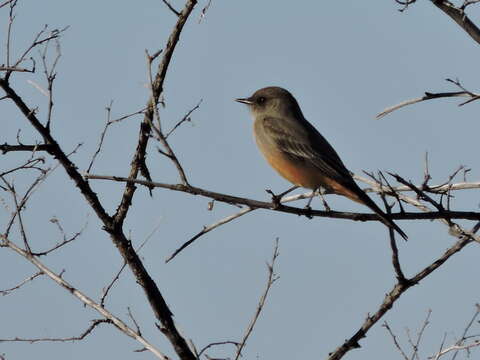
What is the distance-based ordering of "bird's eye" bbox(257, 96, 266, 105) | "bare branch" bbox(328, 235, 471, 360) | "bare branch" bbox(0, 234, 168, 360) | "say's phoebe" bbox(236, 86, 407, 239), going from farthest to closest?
1. "bird's eye" bbox(257, 96, 266, 105)
2. "say's phoebe" bbox(236, 86, 407, 239)
3. "bare branch" bbox(0, 234, 168, 360)
4. "bare branch" bbox(328, 235, 471, 360)

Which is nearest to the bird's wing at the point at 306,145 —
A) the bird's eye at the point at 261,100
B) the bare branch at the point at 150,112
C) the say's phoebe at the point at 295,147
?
the say's phoebe at the point at 295,147

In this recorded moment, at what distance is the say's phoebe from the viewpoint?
7.83 m

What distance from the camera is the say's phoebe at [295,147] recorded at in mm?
7828

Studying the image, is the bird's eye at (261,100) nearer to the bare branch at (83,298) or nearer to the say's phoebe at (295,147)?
the say's phoebe at (295,147)

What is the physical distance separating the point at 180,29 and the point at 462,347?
3.25 m

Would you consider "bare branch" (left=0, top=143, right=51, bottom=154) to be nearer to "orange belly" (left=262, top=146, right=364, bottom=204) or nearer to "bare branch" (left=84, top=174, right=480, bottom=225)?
"bare branch" (left=84, top=174, right=480, bottom=225)

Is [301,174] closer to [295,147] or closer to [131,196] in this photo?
[295,147]

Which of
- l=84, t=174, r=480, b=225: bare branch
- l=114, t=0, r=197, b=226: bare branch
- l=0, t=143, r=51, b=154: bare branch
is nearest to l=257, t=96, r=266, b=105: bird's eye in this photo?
l=114, t=0, r=197, b=226: bare branch

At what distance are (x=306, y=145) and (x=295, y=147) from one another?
0.39 feet

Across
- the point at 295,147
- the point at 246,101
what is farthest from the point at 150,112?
the point at 246,101

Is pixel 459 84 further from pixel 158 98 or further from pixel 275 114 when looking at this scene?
pixel 275 114

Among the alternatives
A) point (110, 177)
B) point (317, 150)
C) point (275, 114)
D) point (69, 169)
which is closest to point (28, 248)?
point (69, 169)

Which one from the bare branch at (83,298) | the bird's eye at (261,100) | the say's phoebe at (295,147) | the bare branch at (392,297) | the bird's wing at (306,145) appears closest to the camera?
the bare branch at (392,297)

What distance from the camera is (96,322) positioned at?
6.22 metres
